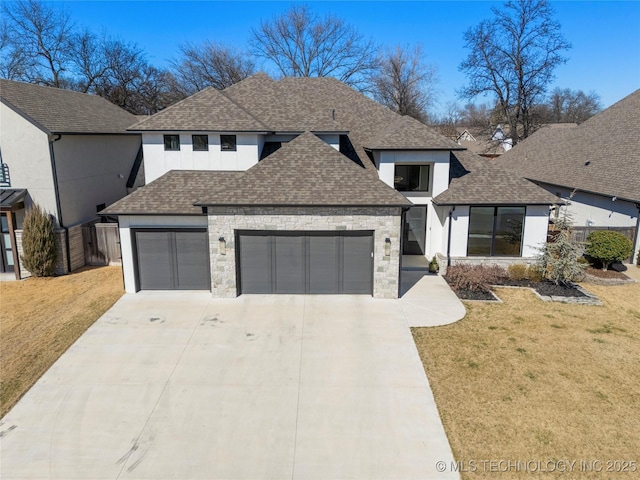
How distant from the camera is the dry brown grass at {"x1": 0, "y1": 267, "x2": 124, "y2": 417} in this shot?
10266mm

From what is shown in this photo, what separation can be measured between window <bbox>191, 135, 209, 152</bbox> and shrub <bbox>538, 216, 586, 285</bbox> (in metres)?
13.4

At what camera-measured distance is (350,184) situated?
47.0 ft

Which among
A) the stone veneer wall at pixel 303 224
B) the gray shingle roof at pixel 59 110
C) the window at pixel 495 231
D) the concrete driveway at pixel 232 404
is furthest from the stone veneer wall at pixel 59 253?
the window at pixel 495 231

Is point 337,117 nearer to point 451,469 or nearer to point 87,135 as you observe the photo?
point 87,135

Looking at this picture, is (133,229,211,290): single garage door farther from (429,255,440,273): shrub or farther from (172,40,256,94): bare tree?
(172,40,256,94): bare tree

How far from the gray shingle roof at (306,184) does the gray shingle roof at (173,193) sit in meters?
0.69

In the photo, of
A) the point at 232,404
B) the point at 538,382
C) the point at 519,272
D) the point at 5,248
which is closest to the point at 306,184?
the point at 232,404

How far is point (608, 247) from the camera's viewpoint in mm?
17188

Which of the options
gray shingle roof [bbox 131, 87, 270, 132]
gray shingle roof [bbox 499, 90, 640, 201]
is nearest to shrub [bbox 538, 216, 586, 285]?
gray shingle roof [bbox 499, 90, 640, 201]

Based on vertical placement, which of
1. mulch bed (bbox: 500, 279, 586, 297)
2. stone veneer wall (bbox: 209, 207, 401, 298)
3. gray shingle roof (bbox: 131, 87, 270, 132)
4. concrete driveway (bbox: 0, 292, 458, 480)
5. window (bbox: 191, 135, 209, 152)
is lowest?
concrete driveway (bbox: 0, 292, 458, 480)

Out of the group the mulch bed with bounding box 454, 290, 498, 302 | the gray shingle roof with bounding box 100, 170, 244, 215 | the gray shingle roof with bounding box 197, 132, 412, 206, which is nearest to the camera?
the gray shingle roof with bounding box 197, 132, 412, 206

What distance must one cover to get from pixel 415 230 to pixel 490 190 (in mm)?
3491

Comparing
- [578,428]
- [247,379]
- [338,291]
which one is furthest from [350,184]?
[578,428]

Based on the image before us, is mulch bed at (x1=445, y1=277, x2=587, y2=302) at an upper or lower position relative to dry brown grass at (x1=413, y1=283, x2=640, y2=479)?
upper
